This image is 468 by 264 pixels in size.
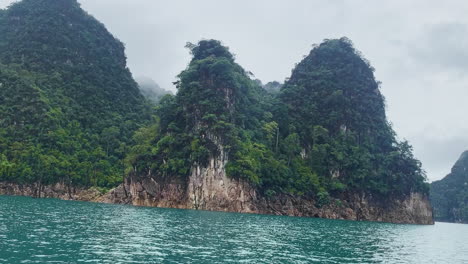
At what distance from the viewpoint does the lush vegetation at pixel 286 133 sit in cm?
8862

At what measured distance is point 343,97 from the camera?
11800 centimetres

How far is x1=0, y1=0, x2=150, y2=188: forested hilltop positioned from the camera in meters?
93.1

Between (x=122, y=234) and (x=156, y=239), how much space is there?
10.7 ft

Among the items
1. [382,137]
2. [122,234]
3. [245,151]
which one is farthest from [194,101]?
[122,234]

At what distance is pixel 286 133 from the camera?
112 meters

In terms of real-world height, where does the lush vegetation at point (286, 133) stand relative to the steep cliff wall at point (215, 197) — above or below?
above

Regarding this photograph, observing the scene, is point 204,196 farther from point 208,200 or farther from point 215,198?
point 215,198

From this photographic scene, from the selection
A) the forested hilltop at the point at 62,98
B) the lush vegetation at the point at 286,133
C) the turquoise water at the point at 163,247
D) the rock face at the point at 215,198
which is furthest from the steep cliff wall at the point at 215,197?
the turquoise water at the point at 163,247

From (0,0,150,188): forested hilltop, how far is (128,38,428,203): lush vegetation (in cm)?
1492

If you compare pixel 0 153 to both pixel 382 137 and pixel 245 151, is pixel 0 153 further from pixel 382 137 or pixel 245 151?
pixel 382 137

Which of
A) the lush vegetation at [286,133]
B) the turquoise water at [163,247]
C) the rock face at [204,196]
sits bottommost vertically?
the turquoise water at [163,247]

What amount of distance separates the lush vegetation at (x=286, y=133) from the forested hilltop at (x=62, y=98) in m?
14.9

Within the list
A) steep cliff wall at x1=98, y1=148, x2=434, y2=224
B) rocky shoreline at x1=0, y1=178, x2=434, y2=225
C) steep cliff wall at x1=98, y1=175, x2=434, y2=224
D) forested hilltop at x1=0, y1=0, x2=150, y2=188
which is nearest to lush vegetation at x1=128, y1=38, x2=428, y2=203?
steep cliff wall at x1=98, y1=148, x2=434, y2=224

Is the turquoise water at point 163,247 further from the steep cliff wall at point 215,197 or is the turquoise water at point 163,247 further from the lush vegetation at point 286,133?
the lush vegetation at point 286,133
